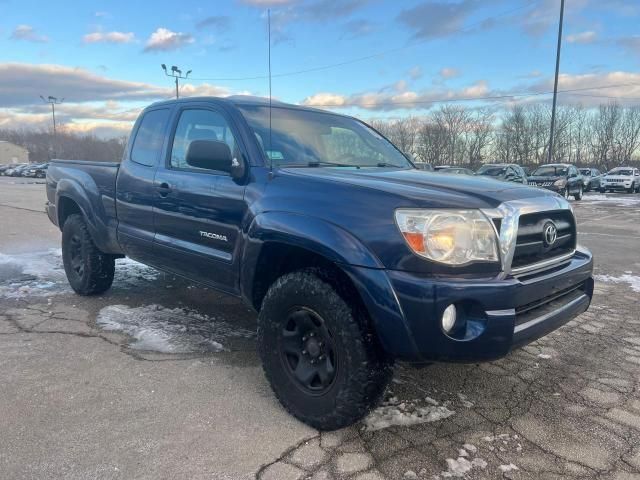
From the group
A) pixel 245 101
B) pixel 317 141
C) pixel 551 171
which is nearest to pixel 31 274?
pixel 245 101

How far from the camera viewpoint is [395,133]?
185 feet

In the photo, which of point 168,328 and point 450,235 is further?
point 168,328

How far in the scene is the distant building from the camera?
10144 centimetres

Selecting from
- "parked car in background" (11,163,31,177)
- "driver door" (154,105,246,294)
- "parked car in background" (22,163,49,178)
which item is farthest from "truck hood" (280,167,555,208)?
"parked car in background" (11,163,31,177)

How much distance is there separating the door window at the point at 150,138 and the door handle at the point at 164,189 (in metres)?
0.35

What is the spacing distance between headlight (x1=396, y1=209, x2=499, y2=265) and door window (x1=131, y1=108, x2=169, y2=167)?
2599 millimetres

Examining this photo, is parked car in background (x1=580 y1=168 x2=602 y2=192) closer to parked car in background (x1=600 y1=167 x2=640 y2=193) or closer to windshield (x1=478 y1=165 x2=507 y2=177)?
parked car in background (x1=600 y1=167 x2=640 y2=193)

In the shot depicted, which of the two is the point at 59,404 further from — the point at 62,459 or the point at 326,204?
the point at 326,204

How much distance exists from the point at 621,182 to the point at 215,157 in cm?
3345

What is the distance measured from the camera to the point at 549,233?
2883 millimetres

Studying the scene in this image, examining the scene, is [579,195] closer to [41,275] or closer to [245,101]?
[41,275]

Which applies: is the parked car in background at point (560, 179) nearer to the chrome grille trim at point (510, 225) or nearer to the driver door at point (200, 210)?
the driver door at point (200, 210)

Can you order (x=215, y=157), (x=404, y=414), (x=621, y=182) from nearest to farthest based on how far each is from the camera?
(x=404, y=414) < (x=215, y=157) < (x=621, y=182)

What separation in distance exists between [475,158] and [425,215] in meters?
61.7
